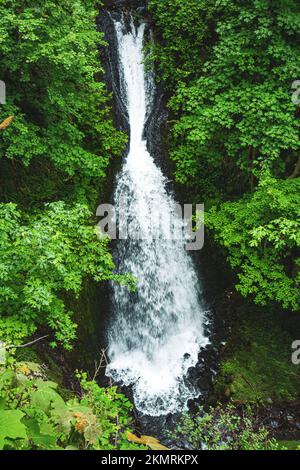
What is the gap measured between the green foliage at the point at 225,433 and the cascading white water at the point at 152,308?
1.05 meters

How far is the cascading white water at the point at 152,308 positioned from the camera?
8.19 meters

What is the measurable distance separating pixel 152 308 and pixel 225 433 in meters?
3.52

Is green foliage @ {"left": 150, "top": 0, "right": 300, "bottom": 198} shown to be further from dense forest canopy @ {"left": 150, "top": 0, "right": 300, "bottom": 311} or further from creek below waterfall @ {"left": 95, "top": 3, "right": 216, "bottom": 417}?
creek below waterfall @ {"left": 95, "top": 3, "right": 216, "bottom": 417}

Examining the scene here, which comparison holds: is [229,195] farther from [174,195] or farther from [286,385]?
[286,385]

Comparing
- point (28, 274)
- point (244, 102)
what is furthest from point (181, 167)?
point (28, 274)

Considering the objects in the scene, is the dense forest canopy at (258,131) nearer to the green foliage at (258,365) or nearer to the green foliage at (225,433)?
the green foliage at (258,365)

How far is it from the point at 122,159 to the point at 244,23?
4.38 meters

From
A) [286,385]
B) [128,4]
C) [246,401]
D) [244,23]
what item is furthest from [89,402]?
[128,4]

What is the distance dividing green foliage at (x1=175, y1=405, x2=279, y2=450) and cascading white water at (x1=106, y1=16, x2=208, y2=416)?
105cm

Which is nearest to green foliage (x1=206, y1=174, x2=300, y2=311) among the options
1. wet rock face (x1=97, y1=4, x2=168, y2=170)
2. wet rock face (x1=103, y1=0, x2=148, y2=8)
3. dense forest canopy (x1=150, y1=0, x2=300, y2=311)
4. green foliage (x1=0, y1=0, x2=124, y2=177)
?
dense forest canopy (x1=150, y1=0, x2=300, y2=311)

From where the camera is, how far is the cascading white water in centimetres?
819

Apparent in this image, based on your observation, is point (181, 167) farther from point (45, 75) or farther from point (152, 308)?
point (45, 75)

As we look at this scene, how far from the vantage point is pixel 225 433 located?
6.24m

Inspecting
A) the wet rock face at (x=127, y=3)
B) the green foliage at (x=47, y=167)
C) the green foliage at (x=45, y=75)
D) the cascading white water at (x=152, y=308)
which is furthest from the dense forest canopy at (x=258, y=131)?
the wet rock face at (x=127, y=3)
